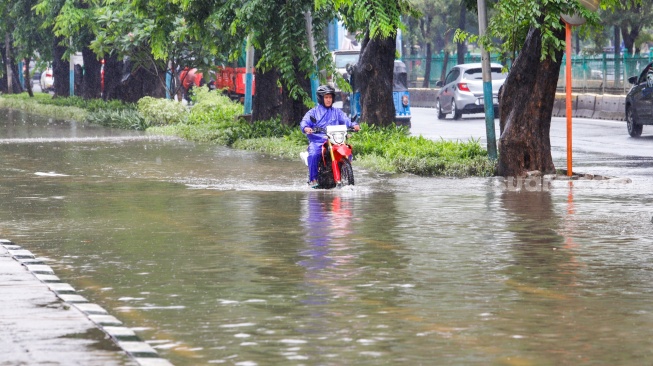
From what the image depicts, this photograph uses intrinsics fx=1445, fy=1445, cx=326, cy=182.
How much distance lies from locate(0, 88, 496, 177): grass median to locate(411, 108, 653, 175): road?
1297 millimetres

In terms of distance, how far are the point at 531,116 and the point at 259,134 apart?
33.8 ft

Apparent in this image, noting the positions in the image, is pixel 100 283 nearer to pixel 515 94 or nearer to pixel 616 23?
pixel 515 94

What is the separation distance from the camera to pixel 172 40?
37.5 meters

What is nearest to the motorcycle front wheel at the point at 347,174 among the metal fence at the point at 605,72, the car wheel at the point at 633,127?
the car wheel at the point at 633,127

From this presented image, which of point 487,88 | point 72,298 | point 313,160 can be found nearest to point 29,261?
point 72,298

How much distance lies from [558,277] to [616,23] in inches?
1756

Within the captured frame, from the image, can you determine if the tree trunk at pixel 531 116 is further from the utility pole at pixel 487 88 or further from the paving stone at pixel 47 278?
the paving stone at pixel 47 278

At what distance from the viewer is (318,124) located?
746 inches

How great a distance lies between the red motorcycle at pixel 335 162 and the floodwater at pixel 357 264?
0.34 m

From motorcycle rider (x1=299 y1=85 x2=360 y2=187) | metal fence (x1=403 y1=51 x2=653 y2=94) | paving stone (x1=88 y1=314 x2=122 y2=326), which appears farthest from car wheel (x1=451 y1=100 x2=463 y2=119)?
paving stone (x1=88 y1=314 x2=122 y2=326)

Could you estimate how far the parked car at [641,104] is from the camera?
30375 mm

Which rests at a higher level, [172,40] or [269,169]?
[172,40]

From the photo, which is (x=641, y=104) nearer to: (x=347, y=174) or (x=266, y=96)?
(x=266, y=96)

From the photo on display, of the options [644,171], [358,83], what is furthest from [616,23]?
[644,171]
